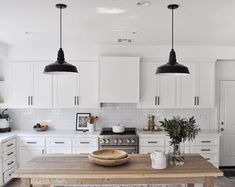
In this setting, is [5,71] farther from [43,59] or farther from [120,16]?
[120,16]

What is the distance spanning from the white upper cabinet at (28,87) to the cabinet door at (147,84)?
6.28 feet

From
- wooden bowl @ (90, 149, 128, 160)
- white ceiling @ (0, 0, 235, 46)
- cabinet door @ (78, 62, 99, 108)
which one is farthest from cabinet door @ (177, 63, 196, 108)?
wooden bowl @ (90, 149, 128, 160)

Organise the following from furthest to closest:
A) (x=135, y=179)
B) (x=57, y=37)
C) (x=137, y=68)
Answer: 1. (x=137, y=68)
2. (x=57, y=37)
3. (x=135, y=179)

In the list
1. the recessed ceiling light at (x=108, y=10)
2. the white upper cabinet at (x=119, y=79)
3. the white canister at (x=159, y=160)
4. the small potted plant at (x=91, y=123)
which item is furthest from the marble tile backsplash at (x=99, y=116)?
the white canister at (x=159, y=160)

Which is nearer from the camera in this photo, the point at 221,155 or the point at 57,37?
the point at 57,37

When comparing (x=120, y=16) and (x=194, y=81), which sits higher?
(x=120, y=16)

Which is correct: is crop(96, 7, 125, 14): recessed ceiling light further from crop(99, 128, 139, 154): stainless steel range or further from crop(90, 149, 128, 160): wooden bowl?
crop(99, 128, 139, 154): stainless steel range

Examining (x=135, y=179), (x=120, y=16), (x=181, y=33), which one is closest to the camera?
(x=135, y=179)

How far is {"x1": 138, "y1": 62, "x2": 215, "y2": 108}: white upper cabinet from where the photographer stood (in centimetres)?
469

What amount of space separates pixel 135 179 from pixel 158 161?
0.30 m

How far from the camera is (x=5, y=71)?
183 inches

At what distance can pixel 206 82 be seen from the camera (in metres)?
4.73

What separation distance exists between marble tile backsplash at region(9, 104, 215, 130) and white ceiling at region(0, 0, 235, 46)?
1.48m

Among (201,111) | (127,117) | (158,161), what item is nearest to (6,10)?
(158,161)
